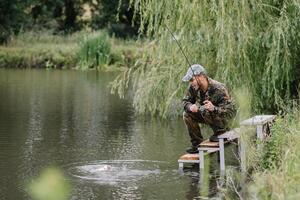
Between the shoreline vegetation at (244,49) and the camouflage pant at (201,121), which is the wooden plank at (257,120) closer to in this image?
the shoreline vegetation at (244,49)

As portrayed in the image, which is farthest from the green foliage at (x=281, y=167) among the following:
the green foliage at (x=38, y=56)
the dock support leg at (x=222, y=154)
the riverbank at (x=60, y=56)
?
the green foliage at (x=38, y=56)

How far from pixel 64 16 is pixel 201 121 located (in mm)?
35208

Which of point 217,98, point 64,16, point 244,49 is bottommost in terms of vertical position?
point 217,98

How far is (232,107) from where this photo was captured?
8.86 metres

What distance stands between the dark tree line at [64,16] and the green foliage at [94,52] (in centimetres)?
510

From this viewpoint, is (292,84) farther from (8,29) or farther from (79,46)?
(8,29)

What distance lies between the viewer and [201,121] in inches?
358

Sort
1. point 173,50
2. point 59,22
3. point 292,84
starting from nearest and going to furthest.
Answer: point 292,84 → point 173,50 → point 59,22

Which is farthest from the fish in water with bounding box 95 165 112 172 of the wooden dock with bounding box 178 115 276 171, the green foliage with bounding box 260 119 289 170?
the green foliage with bounding box 260 119 289 170

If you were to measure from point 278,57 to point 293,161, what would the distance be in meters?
4.04

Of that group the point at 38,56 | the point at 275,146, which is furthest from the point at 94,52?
the point at 275,146

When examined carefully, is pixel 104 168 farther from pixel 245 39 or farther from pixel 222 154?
pixel 245 39

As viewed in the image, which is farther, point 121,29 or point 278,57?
point 121,29

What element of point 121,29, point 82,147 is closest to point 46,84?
point 82,147
